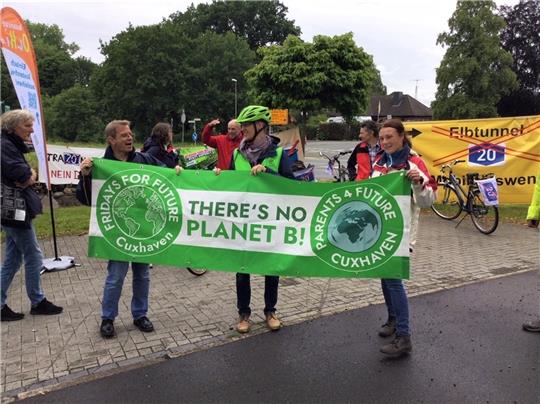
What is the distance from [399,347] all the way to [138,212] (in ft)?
8.18

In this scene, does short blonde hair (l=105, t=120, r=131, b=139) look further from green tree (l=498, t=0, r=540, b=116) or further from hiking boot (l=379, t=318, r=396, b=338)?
green tree (l=498, t=0, r=540, b=116)

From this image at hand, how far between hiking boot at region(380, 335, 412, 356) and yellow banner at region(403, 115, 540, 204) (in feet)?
23.7

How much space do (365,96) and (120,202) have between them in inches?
456

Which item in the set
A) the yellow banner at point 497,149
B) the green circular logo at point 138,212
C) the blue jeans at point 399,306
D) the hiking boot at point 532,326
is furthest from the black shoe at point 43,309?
the yellow banner at point 497,149

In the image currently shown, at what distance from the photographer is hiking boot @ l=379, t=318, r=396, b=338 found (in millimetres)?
4348

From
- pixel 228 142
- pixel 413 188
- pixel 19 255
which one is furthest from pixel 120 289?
pixel 228 142

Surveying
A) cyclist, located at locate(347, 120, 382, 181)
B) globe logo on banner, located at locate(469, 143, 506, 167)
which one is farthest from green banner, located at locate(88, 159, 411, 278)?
globe logo on banner, located at locate(469, 143, 506, 167)

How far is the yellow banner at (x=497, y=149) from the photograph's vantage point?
9.98 meters

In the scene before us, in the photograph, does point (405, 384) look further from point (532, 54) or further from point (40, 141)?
point (532, 54)

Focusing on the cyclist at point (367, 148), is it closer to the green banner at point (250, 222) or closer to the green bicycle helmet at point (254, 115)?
the green banner at point (250, 222)

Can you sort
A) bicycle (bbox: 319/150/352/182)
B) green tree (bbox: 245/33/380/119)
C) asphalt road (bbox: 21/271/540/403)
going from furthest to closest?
green tree (bbox: 245/33/380/119) → bicycle (bbox: 319/150/352/182) → asphalt road (bbox: 21/271/540/403)

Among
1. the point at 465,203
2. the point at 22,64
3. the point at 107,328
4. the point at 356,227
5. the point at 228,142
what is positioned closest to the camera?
the point at 356,227

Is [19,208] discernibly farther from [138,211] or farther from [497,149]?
[497,149]

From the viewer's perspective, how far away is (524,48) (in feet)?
172
